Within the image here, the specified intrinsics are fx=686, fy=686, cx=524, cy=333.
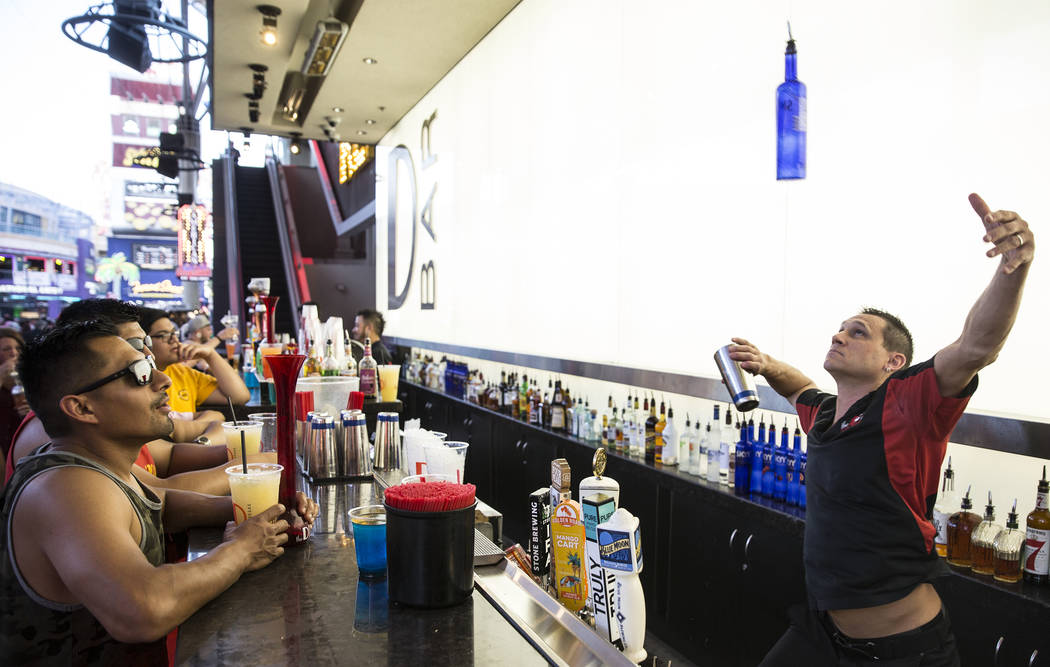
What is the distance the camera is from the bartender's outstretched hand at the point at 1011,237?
1.50 metres

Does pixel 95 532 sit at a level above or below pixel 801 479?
above

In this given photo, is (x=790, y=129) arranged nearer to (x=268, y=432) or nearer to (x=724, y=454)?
(x=724, y=454)

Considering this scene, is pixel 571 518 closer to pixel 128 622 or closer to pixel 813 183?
pixel 128 622

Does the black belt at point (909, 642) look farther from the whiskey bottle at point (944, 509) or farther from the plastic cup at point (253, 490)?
the plastic cup at point (253, 490)

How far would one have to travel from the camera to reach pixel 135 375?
63.5 inches

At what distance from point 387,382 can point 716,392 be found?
65.7 inches

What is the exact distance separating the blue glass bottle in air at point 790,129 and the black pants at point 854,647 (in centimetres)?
183

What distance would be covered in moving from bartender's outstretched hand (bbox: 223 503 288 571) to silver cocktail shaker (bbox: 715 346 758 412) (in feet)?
4.22

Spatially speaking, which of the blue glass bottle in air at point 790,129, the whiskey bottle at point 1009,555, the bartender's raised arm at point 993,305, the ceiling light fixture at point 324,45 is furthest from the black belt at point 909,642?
the ceiling light fixture at point 324,45

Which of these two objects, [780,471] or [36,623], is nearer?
[36,623]

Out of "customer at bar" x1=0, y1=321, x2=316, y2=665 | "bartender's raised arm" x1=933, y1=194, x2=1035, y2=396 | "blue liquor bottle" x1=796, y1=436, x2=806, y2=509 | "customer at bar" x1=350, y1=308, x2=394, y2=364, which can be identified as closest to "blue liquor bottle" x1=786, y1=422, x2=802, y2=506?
"blue liquor bottle" x1=796, y1=436, x2=806, y2=509

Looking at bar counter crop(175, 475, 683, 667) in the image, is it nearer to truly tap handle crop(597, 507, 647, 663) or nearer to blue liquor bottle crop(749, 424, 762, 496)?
truly tap handle crop(597, 507, 647, 663)

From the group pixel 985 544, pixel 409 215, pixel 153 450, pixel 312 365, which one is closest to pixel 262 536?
pixel 153 450

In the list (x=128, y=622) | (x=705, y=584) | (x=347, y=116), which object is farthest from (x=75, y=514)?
(x=347, y=116)
